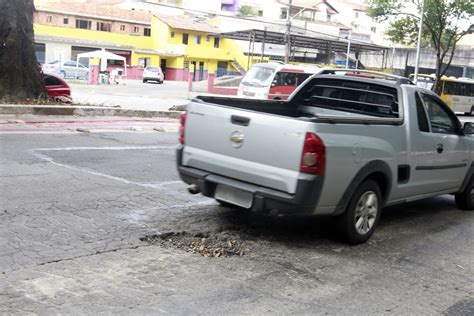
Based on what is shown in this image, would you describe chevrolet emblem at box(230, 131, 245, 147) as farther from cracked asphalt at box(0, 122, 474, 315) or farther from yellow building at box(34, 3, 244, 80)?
yellow building at box(34, 3, 244, 80)

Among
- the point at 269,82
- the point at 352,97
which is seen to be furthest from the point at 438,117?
the point at 269,82

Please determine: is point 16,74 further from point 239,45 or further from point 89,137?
point 239,45

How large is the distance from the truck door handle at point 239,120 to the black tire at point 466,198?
4007 millimetres

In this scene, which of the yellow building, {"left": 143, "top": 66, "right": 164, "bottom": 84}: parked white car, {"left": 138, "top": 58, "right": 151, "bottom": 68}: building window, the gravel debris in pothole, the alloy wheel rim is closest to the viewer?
the gravel debris in pothole

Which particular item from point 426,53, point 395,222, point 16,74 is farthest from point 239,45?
point 395,222

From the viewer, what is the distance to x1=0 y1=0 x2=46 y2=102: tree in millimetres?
15023

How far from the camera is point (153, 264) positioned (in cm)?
482

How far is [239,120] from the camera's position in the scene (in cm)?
547

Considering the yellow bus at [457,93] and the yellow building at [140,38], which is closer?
the yellow bus at [457,93]

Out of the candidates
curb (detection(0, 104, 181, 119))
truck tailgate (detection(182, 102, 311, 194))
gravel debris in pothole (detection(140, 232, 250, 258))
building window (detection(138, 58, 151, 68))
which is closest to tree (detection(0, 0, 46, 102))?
curb (detection(0, 104, 181, 119))

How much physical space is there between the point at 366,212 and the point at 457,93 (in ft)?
128

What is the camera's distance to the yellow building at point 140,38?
59.4 m

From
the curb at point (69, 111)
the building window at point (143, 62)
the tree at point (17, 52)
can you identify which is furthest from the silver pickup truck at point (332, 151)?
the building window at point (143, 62)

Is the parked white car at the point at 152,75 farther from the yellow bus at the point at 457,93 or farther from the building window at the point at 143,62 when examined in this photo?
the yellow bus at the point at 457,93
